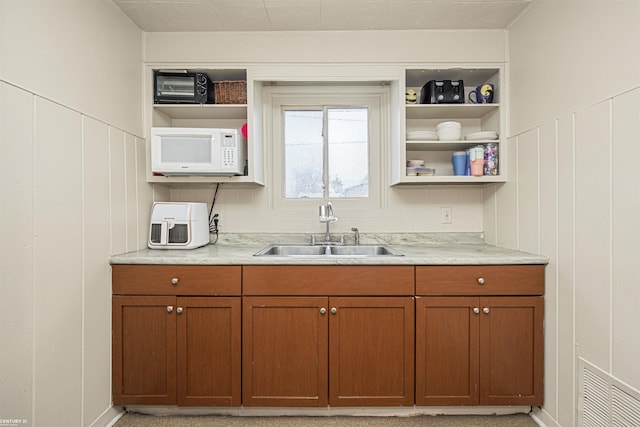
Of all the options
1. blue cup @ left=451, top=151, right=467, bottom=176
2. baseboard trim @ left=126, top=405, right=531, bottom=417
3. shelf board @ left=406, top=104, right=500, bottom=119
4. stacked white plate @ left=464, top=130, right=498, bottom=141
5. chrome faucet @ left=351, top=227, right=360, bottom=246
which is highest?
shelf board @ left=406, top=104, right=500, bottom=119

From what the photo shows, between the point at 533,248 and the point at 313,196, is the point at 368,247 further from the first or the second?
the point at 533,248

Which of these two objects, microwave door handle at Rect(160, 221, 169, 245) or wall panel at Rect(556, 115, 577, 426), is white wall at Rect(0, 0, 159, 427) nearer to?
microwave door handle at Rect(160, 221, 169, 245)

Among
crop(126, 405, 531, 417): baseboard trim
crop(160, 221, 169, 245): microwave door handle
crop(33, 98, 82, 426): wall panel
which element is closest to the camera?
crop(33, 98, 82, 426): wall panel

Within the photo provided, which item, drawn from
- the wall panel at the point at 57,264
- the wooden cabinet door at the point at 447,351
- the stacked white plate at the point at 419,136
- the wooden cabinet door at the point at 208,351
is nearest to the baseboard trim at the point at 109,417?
the wall panel at the point at 57,264

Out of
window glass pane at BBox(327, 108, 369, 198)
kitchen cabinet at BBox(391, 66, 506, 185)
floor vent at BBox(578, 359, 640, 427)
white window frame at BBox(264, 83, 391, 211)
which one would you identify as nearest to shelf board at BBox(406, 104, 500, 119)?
kitchen cabinet at BBox(391, 66, 506, 185)

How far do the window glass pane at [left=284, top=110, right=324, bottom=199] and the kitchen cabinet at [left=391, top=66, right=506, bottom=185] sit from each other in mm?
574

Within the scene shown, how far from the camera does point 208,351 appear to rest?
1.64 meters

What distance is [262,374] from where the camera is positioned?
5.36ft

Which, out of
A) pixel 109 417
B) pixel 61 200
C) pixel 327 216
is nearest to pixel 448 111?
pixel 327 216

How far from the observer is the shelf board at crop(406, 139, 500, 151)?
2.00m

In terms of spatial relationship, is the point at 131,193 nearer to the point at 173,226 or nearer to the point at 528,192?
the point at 173,226

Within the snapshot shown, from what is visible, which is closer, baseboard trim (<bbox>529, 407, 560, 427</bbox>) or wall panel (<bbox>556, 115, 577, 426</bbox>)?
wall panel (<bbox>556, 115, 577, 426</bbox>)

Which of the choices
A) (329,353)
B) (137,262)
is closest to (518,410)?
(329,353)

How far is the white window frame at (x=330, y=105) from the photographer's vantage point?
2.33 metres
